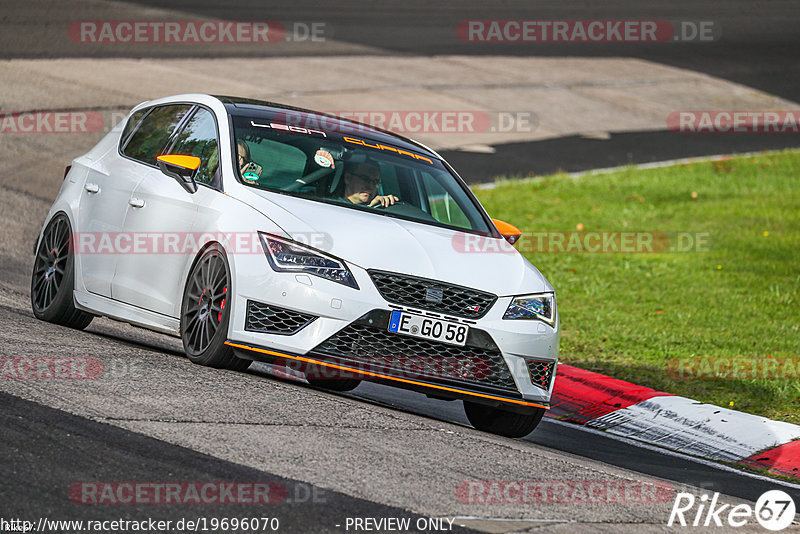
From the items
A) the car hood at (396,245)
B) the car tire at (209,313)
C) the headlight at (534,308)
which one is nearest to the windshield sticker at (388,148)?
the car hood at (396,245)

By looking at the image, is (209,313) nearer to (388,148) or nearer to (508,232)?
(388,148)

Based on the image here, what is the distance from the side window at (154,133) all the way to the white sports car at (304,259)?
18 mm

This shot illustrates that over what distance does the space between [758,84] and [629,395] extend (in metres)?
21.5

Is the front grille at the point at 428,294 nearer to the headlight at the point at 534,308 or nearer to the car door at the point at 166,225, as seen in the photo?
the headlight at the point at 534,308

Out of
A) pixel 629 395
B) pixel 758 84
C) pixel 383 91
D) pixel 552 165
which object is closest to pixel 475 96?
pixel 383 91

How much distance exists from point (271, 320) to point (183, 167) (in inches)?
53.8

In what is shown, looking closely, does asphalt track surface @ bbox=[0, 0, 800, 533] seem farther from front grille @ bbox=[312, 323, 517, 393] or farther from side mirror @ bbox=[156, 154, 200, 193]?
side mirror @ bbox=[156, 154, 200, 193]

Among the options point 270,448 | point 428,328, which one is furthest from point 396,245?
point 270,448

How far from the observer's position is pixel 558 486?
6254mm

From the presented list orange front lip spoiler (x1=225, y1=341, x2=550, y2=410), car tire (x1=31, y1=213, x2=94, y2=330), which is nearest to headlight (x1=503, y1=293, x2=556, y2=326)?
orange front lip spoiler (x1=225, y1=341, x2=550, y2=410)

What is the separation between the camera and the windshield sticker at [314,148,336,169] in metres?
8.24

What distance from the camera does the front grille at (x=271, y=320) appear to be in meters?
7.17

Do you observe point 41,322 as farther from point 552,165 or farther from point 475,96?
point 475,96

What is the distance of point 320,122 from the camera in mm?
8820
